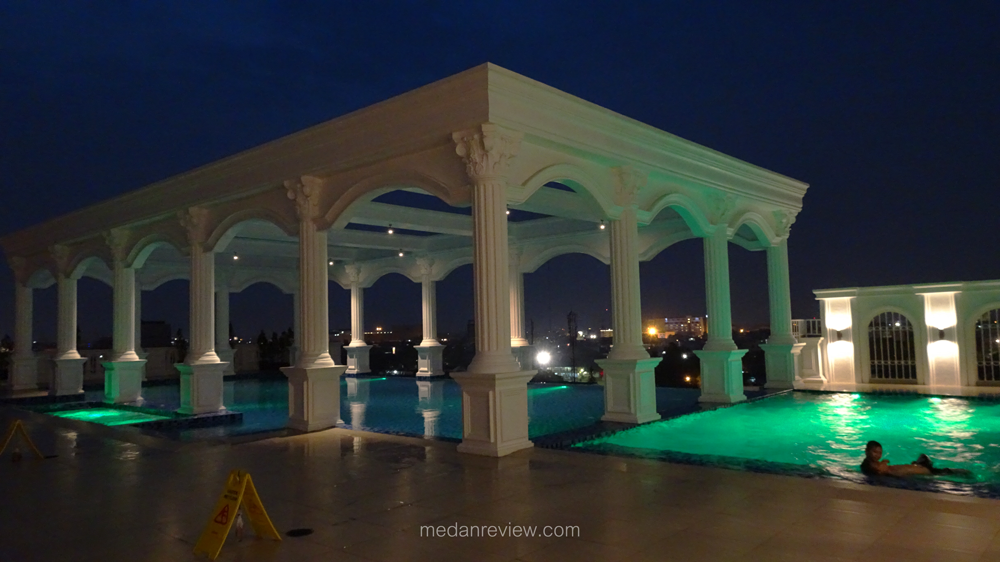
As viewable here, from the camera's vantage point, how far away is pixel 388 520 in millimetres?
5332

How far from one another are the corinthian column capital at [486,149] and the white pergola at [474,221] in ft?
0.06

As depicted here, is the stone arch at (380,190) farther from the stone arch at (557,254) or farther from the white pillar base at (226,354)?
the white pillar base at (226,354)

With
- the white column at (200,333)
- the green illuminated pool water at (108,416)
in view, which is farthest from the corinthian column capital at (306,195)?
the green illuminated pool water at (108,416)

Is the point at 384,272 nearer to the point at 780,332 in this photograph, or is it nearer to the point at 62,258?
the point at 62,258

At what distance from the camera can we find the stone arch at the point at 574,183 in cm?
905

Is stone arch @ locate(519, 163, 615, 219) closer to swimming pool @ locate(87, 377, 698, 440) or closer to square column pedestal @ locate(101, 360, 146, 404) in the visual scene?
swimming pool @ locate(87, 377, 698, 440)

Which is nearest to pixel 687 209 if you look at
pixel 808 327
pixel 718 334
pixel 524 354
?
pixel 718 334

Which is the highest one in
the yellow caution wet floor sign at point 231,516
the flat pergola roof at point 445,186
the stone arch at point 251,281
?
the flat pergola roof at point 445,186

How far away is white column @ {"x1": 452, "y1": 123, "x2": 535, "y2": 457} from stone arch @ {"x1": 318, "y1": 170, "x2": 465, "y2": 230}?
1.80 ft

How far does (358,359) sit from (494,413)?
17.1 meters

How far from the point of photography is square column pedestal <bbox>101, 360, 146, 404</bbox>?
1540 cm

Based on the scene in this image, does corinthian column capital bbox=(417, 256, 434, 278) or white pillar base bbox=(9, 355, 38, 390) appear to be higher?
corinthian column capital bbox=(417, 256, 434, 278)

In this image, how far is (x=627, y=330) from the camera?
34.7ft

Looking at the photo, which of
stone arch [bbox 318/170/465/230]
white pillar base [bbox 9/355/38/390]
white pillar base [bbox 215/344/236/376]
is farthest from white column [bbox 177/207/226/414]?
white pillar base [bbox 215/344/236/376]
